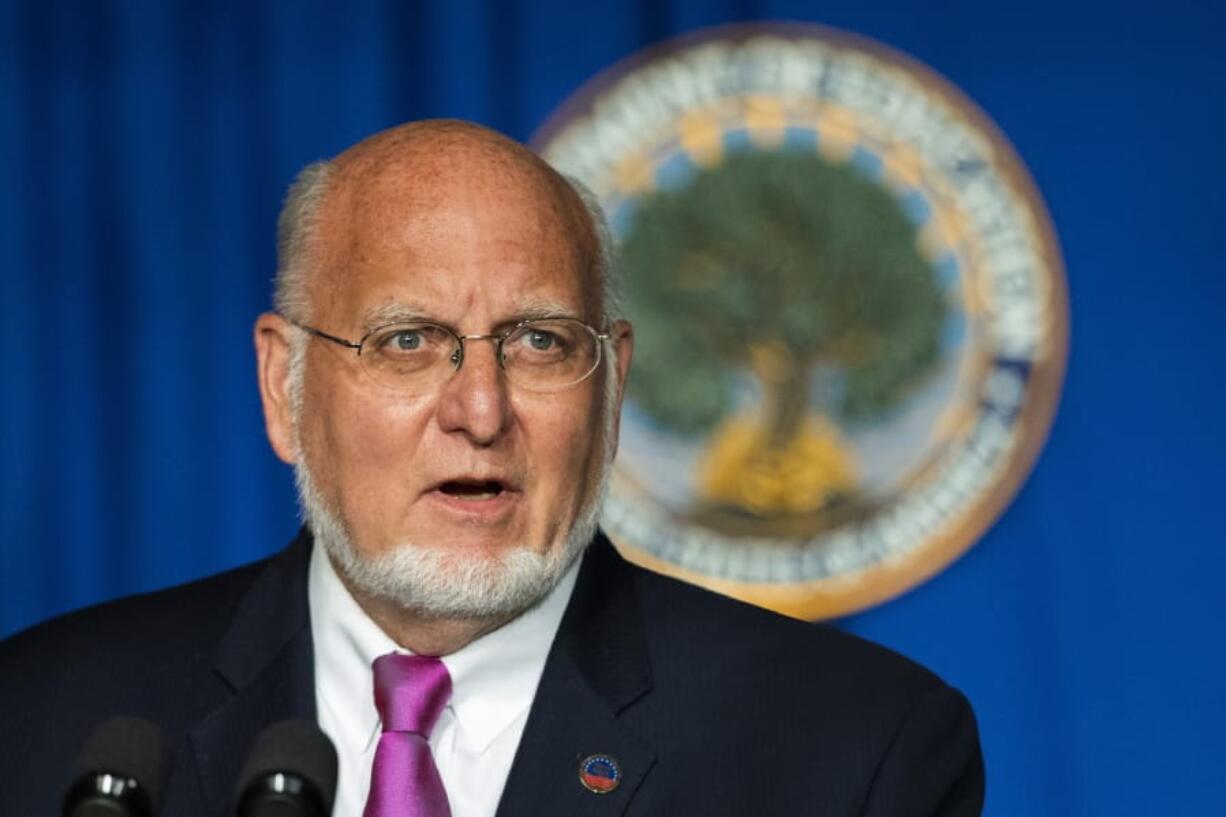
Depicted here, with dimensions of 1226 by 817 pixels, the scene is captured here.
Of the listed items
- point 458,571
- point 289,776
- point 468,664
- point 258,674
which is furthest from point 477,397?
point 289,776

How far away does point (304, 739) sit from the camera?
Answer: 48.9 inches

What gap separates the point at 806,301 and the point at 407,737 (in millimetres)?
1487

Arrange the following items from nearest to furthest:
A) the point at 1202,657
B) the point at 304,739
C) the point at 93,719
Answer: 1. the point at 304,739
2. the point at 93,719
3. the point at 1202,657

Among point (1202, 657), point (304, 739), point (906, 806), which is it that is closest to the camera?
point (304, 739)

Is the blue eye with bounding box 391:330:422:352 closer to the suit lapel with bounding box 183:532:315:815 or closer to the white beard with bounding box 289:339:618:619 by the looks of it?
the white beard with bounding box 289:339:618:619

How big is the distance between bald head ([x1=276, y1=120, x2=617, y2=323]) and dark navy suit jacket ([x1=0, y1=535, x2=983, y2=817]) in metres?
0.34

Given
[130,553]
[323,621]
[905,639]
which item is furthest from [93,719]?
[905,639]

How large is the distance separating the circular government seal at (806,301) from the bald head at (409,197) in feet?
3.40

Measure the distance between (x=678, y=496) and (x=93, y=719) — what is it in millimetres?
1327

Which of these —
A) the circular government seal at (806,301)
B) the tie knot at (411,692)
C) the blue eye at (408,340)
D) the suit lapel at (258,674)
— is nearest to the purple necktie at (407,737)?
the tie knot at (411,692)

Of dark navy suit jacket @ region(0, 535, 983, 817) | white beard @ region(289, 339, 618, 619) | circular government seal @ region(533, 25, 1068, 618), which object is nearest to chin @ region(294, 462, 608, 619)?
white beard @ region(289, 339, 618, 619)

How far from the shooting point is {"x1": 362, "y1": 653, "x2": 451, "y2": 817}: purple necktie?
6.36ft

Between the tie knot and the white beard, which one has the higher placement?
the white beard

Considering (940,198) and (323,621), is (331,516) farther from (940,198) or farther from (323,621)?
(940,198)
